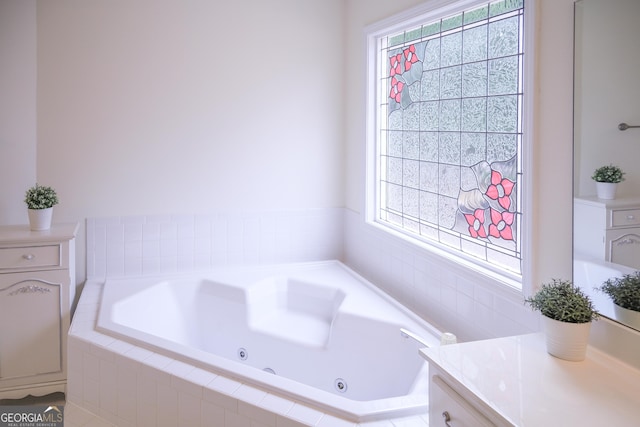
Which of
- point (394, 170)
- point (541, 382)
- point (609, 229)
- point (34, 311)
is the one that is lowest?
point (34, 311)

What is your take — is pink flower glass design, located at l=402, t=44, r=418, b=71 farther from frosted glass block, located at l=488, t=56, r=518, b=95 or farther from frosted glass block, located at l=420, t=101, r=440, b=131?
frosted glass block, located at l=488, t=56, r=518, b=95

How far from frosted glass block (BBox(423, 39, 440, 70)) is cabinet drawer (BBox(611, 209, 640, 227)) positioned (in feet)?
5.20

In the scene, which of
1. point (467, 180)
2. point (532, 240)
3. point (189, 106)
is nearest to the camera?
point (532, 240)

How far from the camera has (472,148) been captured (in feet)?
9.14

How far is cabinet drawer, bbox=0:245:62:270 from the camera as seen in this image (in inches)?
120

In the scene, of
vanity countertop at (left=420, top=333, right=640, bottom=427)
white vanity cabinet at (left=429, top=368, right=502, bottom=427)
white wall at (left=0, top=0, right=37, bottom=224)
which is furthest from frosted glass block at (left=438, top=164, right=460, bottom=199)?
white wall at (left=0, top=0, right=37, bottom=224)

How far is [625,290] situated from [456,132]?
1.38m

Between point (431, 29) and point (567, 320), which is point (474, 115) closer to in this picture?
point (431, 29)

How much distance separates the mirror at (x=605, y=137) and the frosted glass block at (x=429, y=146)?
1228mm

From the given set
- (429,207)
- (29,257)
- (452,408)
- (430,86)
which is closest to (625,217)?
(452,408)

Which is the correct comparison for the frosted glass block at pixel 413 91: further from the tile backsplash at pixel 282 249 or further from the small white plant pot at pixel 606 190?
the small white plant pot at pixel 606 190

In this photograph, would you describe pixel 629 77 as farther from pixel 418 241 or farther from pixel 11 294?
pixel 11 294

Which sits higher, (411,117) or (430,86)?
(430,86)

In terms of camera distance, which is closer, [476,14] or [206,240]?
[476,14]
